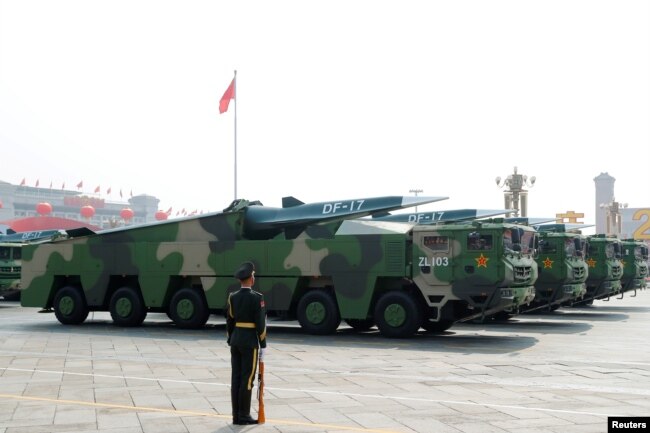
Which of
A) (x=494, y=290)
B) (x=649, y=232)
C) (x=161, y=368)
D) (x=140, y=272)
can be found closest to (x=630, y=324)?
(x=494, y=290)

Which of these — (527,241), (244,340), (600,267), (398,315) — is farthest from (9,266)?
(244,340)

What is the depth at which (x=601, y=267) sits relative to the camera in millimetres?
24172

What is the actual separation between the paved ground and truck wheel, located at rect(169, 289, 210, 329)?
676 mm

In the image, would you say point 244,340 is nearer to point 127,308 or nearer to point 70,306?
point 127,308

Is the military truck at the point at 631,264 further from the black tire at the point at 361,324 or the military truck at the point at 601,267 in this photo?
the black tire at the point at 361,324

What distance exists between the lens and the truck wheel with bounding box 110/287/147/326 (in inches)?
773

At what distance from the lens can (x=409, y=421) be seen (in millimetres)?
7855

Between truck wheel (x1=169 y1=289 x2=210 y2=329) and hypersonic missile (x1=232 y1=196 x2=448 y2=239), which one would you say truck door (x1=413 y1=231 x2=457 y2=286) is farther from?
truck wheel (x1=169 y1=289 x2=210 y2=329)

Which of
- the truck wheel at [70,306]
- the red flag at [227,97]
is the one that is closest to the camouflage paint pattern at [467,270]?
the truck wheel at [70,306]

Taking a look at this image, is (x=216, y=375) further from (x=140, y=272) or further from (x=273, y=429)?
(x=140, y=272)

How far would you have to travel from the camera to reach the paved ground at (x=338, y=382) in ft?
25.9

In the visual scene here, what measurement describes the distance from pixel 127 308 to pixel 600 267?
13719mm

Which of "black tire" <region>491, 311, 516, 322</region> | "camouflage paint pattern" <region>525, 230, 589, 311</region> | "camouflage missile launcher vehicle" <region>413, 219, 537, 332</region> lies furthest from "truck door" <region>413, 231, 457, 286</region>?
"camouflage paint pattern" <region>525, 230, 589, 311</region>

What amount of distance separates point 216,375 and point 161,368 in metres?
1.16
